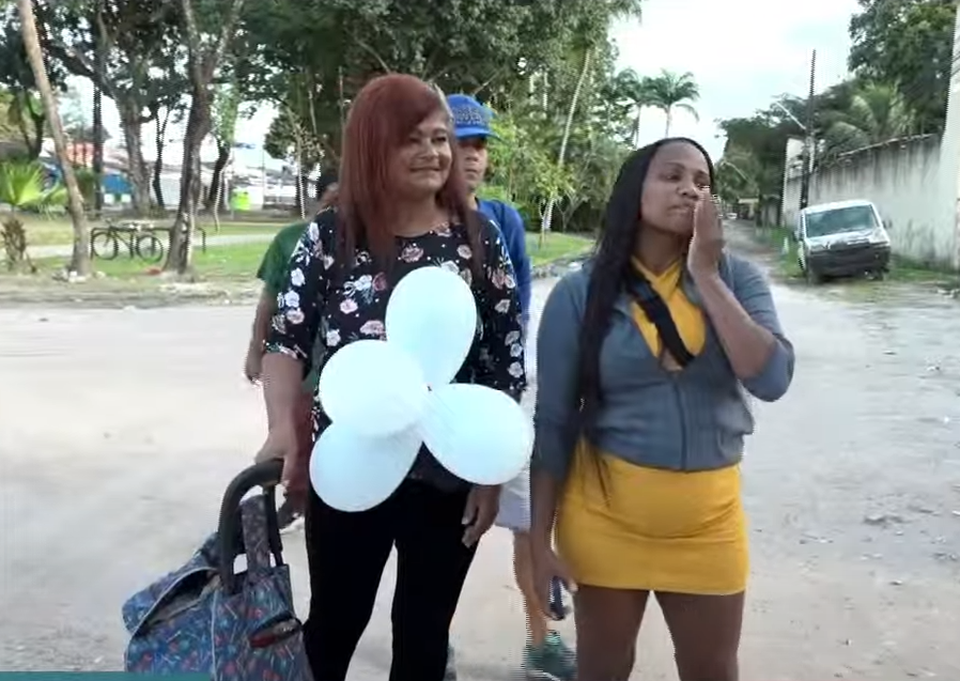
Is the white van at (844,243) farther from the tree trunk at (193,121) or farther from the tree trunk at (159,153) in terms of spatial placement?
the tree trunk at (159,153)

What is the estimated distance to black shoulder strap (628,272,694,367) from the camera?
6.77 ft

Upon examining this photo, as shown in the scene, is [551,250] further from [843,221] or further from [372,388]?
[372,388]

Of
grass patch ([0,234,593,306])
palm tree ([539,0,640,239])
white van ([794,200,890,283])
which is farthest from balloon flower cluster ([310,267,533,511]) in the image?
palm tree ([539,0,640,239])

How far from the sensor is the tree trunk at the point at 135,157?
43.4 metres

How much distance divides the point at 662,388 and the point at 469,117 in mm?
1420

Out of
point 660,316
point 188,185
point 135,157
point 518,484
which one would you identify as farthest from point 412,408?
point 135,157

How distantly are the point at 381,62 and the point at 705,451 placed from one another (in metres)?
27.4

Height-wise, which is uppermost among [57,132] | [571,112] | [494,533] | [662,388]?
[571,112]

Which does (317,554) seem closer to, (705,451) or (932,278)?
(705,451)

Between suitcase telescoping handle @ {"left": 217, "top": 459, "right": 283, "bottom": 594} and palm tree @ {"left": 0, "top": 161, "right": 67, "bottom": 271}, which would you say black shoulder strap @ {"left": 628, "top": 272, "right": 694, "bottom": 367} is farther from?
palm tree @ {"left": 0, "top": 161, "right": 67, "bottom": 271}

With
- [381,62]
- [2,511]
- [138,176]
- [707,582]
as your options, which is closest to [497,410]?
[707,582]

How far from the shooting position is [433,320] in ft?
6.98

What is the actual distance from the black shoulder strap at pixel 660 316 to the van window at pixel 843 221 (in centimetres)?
2147

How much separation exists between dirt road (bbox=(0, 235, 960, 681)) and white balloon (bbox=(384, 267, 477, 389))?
5.53 feet
